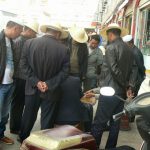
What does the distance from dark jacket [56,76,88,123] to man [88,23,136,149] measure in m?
0.38

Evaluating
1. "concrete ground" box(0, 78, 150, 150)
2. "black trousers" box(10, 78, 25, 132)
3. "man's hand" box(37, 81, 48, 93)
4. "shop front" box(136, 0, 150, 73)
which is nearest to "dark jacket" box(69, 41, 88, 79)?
"concrete ground" box(0, 78, 150, 150)

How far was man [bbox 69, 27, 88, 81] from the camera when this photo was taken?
6.66 metres

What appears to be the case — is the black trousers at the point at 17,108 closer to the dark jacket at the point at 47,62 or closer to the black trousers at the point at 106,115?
the dark jacket at the point at 47,62

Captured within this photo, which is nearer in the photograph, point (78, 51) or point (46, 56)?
point (46, 56)

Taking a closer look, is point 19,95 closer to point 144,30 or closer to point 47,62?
point 47,62

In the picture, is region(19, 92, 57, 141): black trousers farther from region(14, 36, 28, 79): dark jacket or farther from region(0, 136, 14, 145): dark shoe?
region(14, 36, 28, 79): dark jacket

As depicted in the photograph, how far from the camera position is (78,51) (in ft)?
22.3

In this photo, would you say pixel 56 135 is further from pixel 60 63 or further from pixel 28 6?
pixel 28 6

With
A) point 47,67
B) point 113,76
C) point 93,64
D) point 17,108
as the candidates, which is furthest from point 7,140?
point 93,64

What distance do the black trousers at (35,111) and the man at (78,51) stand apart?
1639 mm

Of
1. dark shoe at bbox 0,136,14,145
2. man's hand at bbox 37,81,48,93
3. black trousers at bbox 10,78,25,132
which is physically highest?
man's hand at bbox 37,81,48,93

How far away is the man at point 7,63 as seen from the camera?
5.12 m

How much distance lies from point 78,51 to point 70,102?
2289 millimetres

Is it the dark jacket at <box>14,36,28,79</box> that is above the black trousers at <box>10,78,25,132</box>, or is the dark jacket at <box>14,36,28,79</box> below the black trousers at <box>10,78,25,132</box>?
above
